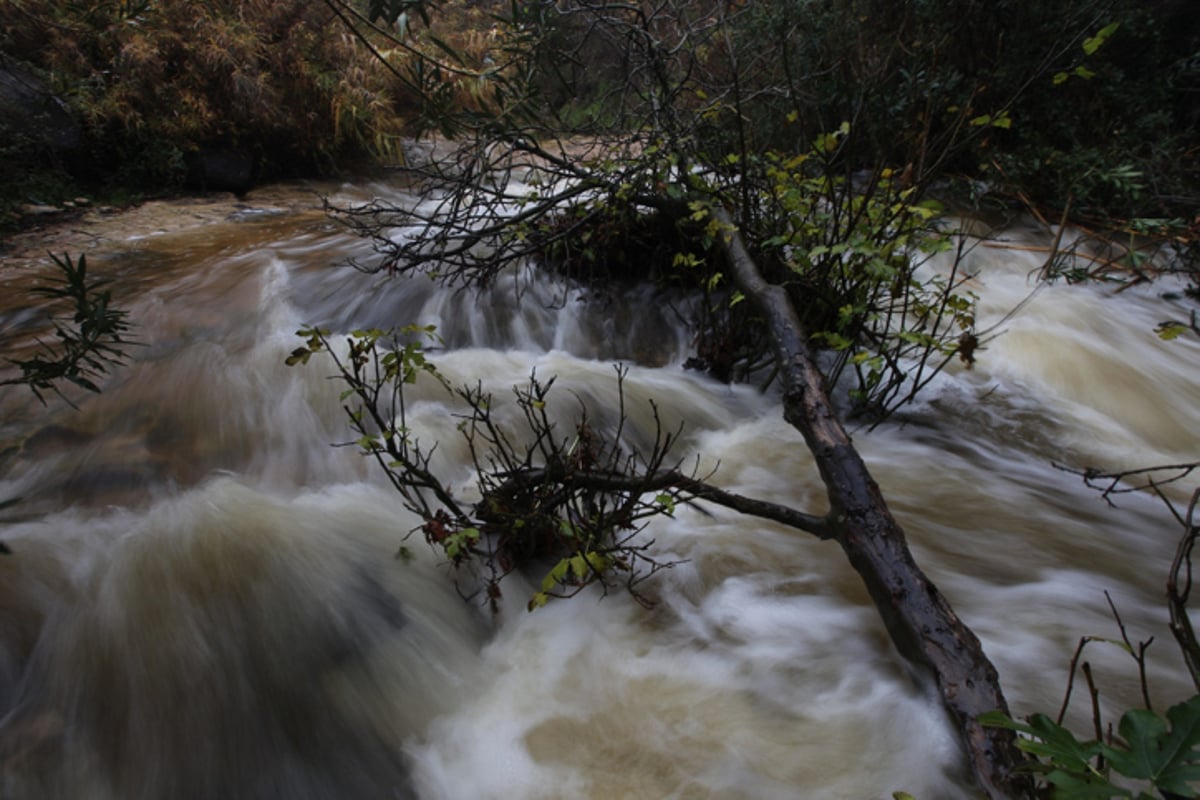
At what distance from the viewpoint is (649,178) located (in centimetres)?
365

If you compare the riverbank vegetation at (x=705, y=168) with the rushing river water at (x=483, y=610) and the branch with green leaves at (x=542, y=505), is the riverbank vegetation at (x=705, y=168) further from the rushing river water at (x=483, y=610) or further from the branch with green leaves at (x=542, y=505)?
the rushing river water at (x=483, y=610)

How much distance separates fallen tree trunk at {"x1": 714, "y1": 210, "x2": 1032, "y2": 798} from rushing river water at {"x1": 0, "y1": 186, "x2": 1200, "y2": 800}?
0.26 m

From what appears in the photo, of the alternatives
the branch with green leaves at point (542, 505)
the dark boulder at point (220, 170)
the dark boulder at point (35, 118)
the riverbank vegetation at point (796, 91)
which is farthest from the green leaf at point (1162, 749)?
the dark boulder at point (220, 170)

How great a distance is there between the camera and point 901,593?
1.68 m

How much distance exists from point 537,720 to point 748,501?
0.97m

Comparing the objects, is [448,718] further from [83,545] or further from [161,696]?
[83,545]

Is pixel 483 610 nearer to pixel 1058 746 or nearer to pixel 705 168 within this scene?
pixel 1058 746

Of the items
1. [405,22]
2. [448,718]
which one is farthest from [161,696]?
[405,22]

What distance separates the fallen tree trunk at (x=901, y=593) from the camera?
4.35 feet

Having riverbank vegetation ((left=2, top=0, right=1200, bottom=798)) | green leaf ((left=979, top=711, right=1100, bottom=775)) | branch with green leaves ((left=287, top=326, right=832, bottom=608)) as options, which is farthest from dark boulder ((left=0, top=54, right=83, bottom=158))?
green leaf ((left=979, top=711, right=1100, bottom=775))

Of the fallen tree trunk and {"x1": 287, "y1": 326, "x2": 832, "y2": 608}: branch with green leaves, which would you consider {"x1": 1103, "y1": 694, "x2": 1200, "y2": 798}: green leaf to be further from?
{"x1": 287, "y1": 326, "x2": 832, "y2": 608}: branch with green leaves

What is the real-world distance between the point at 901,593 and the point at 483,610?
1412 mm

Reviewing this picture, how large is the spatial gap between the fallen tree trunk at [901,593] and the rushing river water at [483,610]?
10.2 inches

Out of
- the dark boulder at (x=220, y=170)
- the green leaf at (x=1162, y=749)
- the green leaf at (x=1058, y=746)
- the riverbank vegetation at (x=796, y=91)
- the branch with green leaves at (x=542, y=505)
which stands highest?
the riverbank vegetation at (x=796, y=91)
